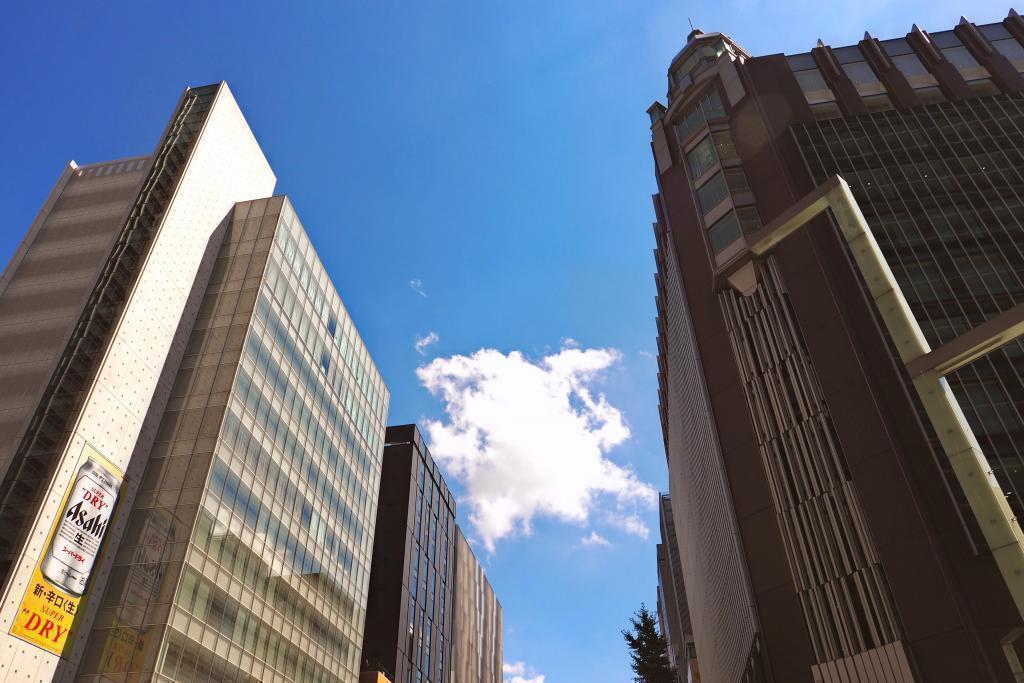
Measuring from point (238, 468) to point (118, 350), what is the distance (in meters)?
9.44

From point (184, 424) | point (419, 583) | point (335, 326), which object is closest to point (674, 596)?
point (419, 583)

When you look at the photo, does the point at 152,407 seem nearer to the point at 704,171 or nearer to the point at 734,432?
the point at 734,432

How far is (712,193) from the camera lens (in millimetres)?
46812

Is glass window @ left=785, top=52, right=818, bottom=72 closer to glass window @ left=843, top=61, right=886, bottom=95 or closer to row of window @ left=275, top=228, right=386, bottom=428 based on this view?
glass window @ left=843, top=61, right=886, bottom=95

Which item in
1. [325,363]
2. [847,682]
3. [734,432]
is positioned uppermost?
[325,363]

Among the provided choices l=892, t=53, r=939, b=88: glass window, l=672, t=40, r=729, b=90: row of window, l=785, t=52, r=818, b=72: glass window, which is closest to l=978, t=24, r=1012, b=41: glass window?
l=892, t=53, r=939, b=88: glass window

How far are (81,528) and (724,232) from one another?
129 feet

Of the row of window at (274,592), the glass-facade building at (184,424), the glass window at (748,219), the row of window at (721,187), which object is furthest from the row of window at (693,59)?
the row of window at (274,592)

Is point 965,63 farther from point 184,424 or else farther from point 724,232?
point 184,424

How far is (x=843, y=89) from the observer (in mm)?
49750

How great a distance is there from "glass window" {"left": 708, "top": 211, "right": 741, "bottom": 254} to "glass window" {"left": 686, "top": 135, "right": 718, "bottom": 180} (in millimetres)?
5254

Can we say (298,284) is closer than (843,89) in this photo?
No

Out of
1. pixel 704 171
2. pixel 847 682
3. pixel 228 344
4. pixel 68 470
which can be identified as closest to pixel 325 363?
pixel 228 344

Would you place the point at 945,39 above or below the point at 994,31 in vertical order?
below
